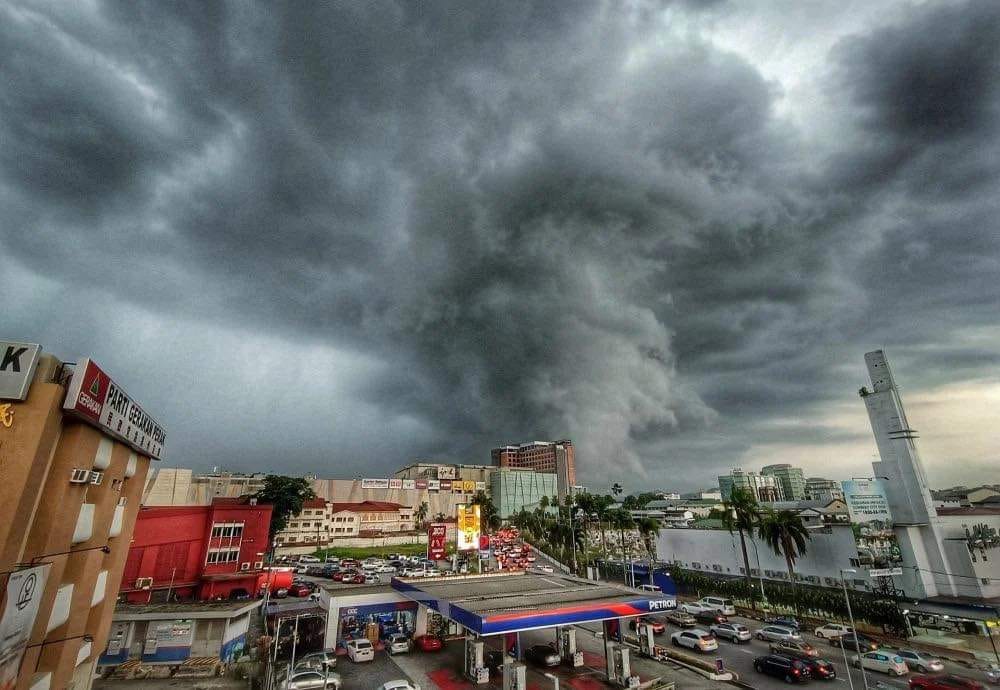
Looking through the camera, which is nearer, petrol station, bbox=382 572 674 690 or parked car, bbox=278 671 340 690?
petrol station, bbox=382 572 674 690

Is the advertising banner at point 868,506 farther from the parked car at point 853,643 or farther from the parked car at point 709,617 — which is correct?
the parked car at point 709,617

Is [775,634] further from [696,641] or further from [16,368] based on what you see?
[16,368]

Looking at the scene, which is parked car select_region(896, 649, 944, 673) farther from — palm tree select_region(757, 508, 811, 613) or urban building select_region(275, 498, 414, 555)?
urban building select_region(275, 498, 414, 555)

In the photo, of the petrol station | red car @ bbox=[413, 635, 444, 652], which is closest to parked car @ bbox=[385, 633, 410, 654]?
red car @ bbox=[413, 635, 444, 652]

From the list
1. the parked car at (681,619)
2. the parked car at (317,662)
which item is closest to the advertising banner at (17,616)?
the parked car at (317,662)

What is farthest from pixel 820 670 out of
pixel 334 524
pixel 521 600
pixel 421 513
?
pixel 421 513

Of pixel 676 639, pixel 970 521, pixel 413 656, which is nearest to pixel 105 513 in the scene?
pixel 413 656

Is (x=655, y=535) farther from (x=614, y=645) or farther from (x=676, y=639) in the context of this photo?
(x=614, y=645)
